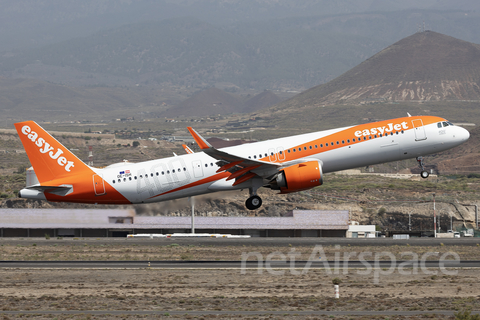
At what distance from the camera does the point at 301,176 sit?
45.3m

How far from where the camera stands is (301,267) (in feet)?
150

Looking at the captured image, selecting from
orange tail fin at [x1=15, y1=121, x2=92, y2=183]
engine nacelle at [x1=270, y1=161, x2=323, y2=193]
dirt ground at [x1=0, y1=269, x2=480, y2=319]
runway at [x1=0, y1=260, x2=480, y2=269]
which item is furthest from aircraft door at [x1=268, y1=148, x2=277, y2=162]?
orange tail fin at [x1=15, y1=121, x2=92, y2=183]

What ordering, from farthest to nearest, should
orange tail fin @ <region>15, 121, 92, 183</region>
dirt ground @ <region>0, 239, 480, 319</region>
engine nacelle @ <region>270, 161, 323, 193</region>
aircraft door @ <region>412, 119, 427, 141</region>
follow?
1. orange tail fin @ <region>15, 121, 92, 183</region>
2. aircraft door @ <region>412, 119, 427, 141</region>
3. engine nacelle @ <region>270, 161, 323, 193</region>
4. dirt ground @ <region>0, 239, 480, 319</region>

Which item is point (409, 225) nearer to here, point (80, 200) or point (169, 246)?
point (169, 246)

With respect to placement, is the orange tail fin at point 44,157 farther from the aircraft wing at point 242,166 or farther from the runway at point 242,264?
the aircraft wing at point 242,166

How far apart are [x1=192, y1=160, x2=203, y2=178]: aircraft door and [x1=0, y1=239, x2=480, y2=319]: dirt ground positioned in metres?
7.54

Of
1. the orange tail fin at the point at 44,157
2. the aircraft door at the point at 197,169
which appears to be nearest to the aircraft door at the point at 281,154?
the aircraft door at the point at 197,169

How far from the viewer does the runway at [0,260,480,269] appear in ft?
151

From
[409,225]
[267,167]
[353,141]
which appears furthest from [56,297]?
[409,225]
